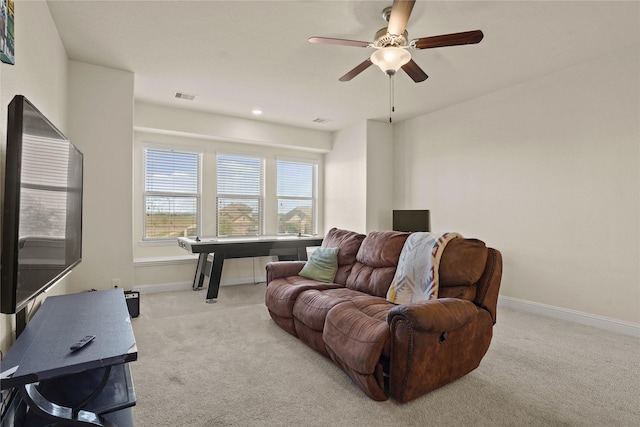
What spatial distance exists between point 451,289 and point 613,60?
9.60ft

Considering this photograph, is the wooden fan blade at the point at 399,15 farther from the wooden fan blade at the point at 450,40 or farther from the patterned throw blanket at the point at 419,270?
the patterned throw blanket at the point at 419,270

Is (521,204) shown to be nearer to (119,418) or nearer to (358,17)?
(358,17)

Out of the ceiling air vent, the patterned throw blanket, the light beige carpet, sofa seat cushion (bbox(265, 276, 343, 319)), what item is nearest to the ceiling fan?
the patterned throw blanket

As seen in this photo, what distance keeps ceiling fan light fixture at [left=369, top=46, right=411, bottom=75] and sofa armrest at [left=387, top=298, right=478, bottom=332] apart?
5.69ft

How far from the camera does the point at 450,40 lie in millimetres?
2283

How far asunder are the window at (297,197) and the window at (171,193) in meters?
1.47

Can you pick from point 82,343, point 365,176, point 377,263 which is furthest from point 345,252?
point 82,343

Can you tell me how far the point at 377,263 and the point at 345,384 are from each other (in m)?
1.12

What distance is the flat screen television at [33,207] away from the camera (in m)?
1.25

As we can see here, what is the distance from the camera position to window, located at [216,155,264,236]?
5.47m

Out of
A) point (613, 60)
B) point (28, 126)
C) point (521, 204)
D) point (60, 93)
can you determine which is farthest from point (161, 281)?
point (613, 60)

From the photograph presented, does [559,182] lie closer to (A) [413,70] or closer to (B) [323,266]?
(A) [413,70]

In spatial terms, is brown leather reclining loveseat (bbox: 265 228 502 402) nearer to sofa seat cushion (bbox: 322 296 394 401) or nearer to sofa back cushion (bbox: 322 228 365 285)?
sofa seat cushion (bbox: 322 296 394 401)

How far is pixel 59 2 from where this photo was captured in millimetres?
2402
